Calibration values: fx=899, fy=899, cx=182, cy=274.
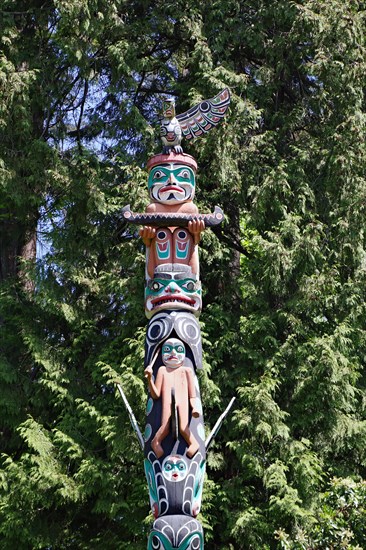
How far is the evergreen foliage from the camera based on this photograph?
38.0 ft

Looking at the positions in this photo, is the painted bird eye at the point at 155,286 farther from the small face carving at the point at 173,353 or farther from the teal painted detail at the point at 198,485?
the teal painted detail at the point at 198,485

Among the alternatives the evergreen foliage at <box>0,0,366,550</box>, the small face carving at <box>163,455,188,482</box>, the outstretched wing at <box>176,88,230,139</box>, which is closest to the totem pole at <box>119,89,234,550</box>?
the small face carving at <box>163,455,188,482</box>

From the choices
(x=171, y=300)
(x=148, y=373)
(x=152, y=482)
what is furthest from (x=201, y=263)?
(x=152, y=482)

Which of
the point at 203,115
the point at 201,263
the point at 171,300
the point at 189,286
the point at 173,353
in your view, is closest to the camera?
the point at 173,353

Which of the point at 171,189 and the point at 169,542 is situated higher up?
the point at 171,189

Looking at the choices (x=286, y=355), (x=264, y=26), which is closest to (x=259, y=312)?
(x=286, y=355)

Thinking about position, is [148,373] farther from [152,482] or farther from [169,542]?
[169,542]

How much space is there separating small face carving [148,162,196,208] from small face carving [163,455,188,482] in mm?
2675

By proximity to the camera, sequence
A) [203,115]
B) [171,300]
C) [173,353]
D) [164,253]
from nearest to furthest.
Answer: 1. [173,353]
2. [171,300]
3. [164,253]
4. [203,115]

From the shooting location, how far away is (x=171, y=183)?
9.38 meters

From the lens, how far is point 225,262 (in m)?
13.5

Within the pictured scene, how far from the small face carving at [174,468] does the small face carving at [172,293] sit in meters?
1.52

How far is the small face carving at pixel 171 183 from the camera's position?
9305 millimetres

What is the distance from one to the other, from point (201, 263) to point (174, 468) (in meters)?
5.49
